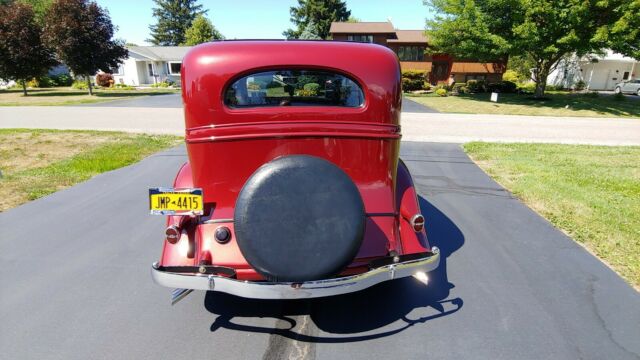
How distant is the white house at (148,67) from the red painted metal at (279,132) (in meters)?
39.5

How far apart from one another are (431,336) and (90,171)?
22.0 ft

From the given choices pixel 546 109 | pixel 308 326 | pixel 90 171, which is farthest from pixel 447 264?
pixel 546 109

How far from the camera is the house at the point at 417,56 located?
Result: 34.2 metres

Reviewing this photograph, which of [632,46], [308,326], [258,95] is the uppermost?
[632,46]

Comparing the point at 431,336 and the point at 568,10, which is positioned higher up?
the point at 568,10

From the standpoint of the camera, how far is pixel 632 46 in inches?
697

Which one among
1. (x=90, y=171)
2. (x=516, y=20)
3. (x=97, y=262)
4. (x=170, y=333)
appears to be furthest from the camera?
(x=516, y=20)

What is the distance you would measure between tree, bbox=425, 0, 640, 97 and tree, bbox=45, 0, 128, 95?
21.6 meters

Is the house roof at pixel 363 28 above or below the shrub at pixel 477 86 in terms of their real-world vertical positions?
above

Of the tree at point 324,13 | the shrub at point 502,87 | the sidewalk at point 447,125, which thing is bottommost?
the sidewalk at point 447,125

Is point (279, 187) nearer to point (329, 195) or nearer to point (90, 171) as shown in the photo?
point (329, 195)

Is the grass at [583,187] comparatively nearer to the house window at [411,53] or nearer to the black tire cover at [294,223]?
the black tire cover at [294,223]

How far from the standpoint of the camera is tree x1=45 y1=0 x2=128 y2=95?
22.5 m

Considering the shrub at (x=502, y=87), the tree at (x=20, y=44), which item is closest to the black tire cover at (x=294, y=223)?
the shrub at (x=502, y=87)
